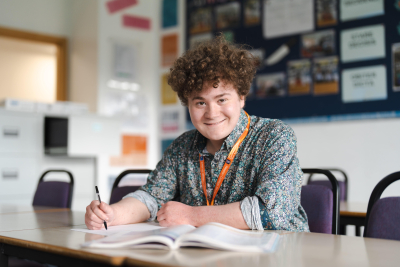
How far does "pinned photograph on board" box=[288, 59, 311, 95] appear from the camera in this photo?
407 cm

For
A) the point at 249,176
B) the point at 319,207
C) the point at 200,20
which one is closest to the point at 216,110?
the point at 249,176

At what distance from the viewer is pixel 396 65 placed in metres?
3.59

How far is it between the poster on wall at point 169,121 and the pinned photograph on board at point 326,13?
6.31ft

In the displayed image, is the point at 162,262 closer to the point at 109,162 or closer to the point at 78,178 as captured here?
the point at 78,178

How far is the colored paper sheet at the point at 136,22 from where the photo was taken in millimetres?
4988

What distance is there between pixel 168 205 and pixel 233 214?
0.21m

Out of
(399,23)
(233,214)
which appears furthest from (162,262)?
(399,23)

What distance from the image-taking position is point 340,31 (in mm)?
3898

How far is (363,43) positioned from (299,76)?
0.65 metres

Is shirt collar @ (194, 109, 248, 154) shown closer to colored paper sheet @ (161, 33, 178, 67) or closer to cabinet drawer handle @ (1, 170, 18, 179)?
cabinet drawer handle @ (1, 170, 18, 179)

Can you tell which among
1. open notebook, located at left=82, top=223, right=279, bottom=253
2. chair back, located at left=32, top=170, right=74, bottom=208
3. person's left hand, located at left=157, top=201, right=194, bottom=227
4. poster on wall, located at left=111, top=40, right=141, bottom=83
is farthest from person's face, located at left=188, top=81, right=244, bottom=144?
poster on wall, located at left=111, top=40, right=141, bottom=83

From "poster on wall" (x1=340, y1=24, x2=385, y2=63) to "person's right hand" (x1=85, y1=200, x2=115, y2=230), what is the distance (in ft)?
10.1

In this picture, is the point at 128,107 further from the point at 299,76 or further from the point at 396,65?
the point at 396,65

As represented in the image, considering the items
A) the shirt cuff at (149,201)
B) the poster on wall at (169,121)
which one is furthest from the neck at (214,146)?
the poster on wall at (169,121)
